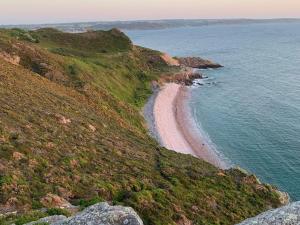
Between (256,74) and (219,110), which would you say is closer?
(219,110)

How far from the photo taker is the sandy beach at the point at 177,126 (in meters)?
66.6

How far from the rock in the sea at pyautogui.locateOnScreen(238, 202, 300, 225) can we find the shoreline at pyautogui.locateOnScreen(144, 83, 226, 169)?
46960 millimetres

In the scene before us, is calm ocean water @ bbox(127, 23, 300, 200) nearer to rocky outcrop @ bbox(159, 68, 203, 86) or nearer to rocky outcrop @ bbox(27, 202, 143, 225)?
rocky outcrop @ bbox(159, 68, 203, 86)

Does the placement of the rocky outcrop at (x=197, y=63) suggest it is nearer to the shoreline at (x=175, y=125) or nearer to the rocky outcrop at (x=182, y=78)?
the rocky outcrop at (x=182, y=78)

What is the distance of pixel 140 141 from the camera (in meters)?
48.5

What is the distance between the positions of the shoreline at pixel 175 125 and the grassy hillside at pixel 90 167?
11.2m

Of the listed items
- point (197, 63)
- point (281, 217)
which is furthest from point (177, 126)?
point (197, 63)

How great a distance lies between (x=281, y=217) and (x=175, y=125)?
216ft

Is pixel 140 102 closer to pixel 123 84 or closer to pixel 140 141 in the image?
pixel 123 84

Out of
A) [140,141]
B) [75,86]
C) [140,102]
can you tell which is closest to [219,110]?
[140,102]

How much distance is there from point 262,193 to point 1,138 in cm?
2408

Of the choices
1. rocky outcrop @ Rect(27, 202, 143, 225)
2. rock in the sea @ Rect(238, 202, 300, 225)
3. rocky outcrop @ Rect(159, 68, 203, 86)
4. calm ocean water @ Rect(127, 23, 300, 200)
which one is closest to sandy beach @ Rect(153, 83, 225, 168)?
calm ocean water @ Rect(127, 23, 300, 200)

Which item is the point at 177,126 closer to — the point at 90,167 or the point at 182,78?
the point at 90,167

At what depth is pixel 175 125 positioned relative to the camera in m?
80.2
